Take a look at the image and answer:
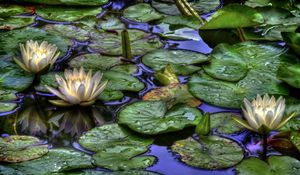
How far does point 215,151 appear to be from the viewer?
185 centimetres

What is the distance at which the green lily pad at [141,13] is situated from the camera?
2975 millimetres

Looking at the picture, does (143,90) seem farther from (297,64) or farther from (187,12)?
(187,12)

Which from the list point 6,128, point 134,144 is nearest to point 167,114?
point 134,144

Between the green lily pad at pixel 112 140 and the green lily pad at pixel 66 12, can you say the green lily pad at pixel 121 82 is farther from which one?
the green lily pad at pixel 66 12

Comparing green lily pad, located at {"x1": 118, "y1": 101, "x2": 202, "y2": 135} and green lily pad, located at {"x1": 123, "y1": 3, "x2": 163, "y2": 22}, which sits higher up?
green lily pad, located at {"x1": 123, "y1": 3, "x2": 163, "y2": 22}

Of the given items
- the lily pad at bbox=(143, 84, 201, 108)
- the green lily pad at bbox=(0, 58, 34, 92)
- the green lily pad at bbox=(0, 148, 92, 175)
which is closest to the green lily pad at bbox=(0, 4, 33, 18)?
the green lily pad at bbox=(0, 58, 34, 92)

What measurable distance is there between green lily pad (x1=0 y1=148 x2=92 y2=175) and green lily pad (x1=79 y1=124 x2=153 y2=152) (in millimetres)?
69

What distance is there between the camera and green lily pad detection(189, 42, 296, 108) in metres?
2.20

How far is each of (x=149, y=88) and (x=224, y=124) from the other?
41 cm

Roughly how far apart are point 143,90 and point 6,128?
0.57 meters

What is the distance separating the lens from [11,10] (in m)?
3.04

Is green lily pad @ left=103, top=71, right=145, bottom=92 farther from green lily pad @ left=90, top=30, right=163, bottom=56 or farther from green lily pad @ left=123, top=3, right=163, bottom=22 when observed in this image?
green lily pad @ left=123, top=3, right=163, bottom=22

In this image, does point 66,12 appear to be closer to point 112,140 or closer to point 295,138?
point 112,140

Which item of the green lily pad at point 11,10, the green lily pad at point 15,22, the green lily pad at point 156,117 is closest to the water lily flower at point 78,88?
the green lily pad at point 156,117
